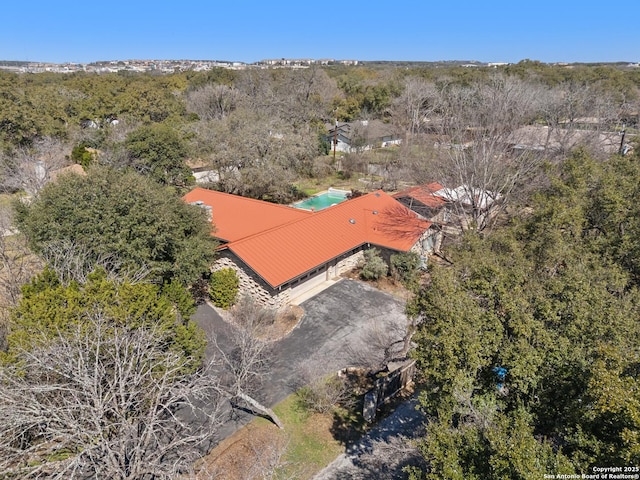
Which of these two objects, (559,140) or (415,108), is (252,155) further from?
(415,108)

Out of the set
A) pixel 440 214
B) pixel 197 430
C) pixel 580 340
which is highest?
pixel 580 340

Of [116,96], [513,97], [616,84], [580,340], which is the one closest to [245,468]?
[580,340]

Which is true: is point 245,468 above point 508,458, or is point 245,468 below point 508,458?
below

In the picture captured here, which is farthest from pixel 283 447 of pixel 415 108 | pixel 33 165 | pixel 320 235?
pixel 415 108

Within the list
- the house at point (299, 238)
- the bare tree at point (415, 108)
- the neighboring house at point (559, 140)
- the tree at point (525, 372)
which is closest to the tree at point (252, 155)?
the house at point (299, 238)

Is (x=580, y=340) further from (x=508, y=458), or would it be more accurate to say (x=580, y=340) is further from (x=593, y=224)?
(x=593, y=224)

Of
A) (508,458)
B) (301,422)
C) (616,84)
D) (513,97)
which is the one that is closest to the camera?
(508,458)

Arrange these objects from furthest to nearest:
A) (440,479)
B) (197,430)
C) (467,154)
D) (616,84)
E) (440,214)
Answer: (616,84), (440,214), (467,154), (197,430), (440,479)
